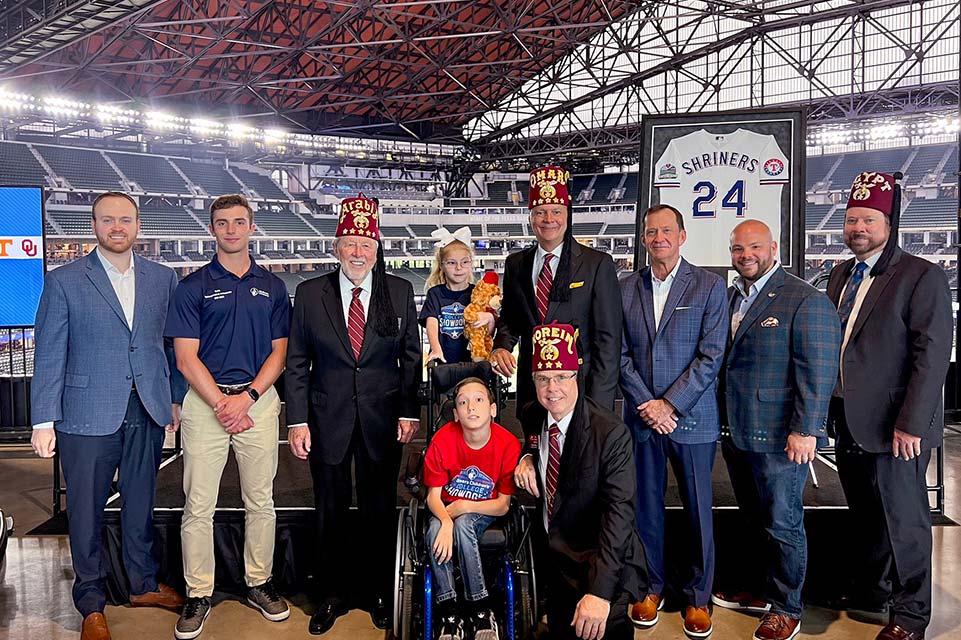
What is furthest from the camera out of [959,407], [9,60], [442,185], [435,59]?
[442,185]

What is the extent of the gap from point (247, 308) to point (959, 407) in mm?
6710

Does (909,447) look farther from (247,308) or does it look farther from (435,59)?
(435,59)

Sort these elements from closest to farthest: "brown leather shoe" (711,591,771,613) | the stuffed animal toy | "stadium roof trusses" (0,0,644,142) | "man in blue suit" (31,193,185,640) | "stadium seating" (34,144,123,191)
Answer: "man in blue suit" (31,193,185,640) < "brown leather shoe" (711,591,771,613) < the stuffed animal toy < "stadium roof trusses" (0,0,644,142) < "stadium seating" (34,144,123,191)

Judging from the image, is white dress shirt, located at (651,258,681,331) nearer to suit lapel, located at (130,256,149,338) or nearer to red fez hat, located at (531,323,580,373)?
red fez hat, located at (531,323,580,373)

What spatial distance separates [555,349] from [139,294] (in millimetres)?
1728

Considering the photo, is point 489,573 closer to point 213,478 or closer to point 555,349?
point 555,349

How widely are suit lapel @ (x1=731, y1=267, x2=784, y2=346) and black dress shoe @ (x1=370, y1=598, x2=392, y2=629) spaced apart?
180 centimetres

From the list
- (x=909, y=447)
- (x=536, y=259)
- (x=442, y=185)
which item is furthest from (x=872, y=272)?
(x=442, y=185)

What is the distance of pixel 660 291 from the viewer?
9.75ft

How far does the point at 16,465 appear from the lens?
5422 millimetres

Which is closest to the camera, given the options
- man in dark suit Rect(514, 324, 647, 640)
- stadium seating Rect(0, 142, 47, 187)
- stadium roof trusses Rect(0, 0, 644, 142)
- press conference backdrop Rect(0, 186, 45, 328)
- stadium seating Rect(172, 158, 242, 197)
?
man in dark suit Rect(514, 324, 647, 640)

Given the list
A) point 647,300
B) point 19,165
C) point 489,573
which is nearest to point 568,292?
point 647,300

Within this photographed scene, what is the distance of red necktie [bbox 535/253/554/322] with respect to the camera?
9.58 ft

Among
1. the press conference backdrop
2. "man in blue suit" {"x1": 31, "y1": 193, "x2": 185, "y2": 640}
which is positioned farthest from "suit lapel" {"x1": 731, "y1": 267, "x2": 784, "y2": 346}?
the press conference backdrop
